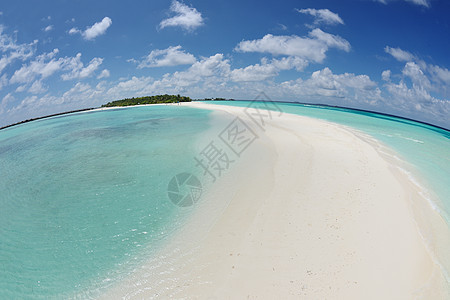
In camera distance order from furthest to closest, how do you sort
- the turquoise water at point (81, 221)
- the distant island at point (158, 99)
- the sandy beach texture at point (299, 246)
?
the distant island at point (158, 99), the turquoise water at point (81, 221), the sandy beach texture at point (299, 246)

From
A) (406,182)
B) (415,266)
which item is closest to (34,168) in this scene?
(415,266)

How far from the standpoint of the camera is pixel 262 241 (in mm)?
4703

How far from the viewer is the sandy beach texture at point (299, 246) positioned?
3594 millimetres

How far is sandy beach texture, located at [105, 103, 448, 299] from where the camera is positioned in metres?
3.59

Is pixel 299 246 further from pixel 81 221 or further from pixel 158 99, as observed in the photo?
pixel 158 99

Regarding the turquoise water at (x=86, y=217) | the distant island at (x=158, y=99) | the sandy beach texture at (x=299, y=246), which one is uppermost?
the distant island at (x=158, y=99)

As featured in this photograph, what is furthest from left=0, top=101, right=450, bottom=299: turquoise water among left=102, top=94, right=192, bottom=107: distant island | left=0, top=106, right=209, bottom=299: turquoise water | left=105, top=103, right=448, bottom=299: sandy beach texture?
left=102, top=94, right=192, bottom=107: distant island

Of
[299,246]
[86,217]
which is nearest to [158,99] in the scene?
[86,217]

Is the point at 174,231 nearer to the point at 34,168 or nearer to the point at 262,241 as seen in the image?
the point at 262,241

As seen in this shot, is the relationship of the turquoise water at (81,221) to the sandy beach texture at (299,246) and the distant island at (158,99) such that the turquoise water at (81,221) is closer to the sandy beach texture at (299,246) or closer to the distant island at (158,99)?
the sandy beach texture at (299,246)

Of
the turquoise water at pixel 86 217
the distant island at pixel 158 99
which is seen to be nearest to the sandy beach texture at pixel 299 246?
the turquoise water at pixel 86 217

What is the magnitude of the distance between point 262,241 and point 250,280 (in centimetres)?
107

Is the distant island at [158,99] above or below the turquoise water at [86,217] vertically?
above

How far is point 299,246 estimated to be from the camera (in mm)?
4488
